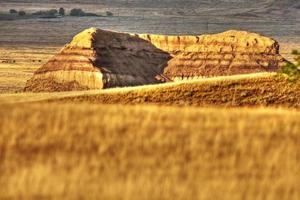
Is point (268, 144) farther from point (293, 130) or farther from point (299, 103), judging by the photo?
point (299, 103)

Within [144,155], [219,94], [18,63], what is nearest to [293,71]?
[219,94]

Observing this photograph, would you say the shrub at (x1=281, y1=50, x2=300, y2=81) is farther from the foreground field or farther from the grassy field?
the foreground field

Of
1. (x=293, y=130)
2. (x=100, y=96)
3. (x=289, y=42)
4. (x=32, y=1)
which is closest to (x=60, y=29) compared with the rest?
(x=289, y=42)

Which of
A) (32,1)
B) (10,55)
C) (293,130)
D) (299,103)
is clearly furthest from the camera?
(32,1)

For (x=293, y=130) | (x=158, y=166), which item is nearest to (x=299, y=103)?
(x=293, y=130)

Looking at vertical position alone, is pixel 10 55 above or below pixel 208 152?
below

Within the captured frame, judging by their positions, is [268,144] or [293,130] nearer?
[268,144]

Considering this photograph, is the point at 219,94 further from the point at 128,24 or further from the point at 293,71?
the point at 128,24

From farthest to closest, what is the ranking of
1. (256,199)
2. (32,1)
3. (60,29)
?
(32,1)
(60,29)
(256,199)
